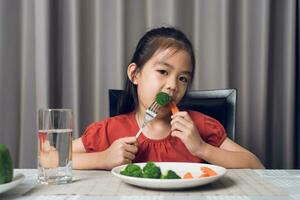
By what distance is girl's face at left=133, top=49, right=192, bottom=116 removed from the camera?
1314 millimetres

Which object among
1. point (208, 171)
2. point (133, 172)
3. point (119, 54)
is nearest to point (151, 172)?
point (133, 172)

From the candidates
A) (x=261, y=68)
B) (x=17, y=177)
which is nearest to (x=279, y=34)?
(x=261, y=68)

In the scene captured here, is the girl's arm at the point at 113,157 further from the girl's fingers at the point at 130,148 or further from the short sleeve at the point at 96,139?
the short sleeve at the point at 96,139

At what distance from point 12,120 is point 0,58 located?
0.92 ft

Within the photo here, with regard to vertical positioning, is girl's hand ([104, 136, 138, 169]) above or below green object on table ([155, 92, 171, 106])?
below

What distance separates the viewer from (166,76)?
134 cm

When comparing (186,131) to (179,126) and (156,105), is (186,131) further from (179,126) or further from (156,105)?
(156,105)

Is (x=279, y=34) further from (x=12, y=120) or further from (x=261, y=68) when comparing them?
(x=12, y=120)

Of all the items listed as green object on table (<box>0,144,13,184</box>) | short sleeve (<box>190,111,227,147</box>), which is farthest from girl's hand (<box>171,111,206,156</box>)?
green object on table (<box>0,144,13,184</box>)

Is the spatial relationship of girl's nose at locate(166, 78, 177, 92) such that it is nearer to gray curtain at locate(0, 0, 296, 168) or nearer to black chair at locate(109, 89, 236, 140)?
black chair at locate(109, 89, 236, 140)

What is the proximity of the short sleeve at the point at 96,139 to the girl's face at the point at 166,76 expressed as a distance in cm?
17

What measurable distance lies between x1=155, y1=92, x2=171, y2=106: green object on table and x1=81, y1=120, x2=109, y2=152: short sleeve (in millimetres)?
289

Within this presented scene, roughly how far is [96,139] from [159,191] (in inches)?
26.2

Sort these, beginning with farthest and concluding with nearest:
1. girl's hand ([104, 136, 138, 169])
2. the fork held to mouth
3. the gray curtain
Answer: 1. the gray curtain
2. the fork held to mouth
3. girl's hand ([104, 136, 138, 169])
